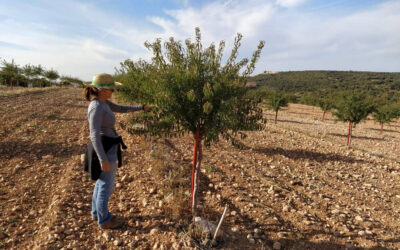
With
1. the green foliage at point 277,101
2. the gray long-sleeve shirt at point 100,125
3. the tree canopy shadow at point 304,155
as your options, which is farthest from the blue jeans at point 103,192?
the green foliage at point 277,101

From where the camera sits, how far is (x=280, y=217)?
463 centimetres

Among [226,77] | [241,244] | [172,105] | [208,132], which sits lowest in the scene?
[241,244]

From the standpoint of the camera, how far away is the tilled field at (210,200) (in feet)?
11.9

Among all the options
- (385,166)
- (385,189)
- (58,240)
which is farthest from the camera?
(385,166)

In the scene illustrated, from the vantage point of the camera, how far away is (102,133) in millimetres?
3393

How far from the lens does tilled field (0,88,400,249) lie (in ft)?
11.9

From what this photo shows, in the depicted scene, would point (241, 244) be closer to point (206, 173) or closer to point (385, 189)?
point (206, 173)

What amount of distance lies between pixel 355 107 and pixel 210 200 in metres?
13.6

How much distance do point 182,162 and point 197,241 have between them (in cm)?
392

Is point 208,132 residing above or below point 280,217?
above

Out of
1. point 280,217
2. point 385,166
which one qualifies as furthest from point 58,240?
point 385,166

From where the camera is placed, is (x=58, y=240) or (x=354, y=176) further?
(x=354, y=176)

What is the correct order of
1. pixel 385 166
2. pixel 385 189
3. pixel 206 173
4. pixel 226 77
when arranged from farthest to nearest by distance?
1. pixel 385 166
2. pixel 385 189
3. pixel 206 173
4. pixel 226 77

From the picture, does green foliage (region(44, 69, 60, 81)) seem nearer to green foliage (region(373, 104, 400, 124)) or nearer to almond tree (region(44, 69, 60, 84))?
almond tree (region(44, 69, 60, 84))
